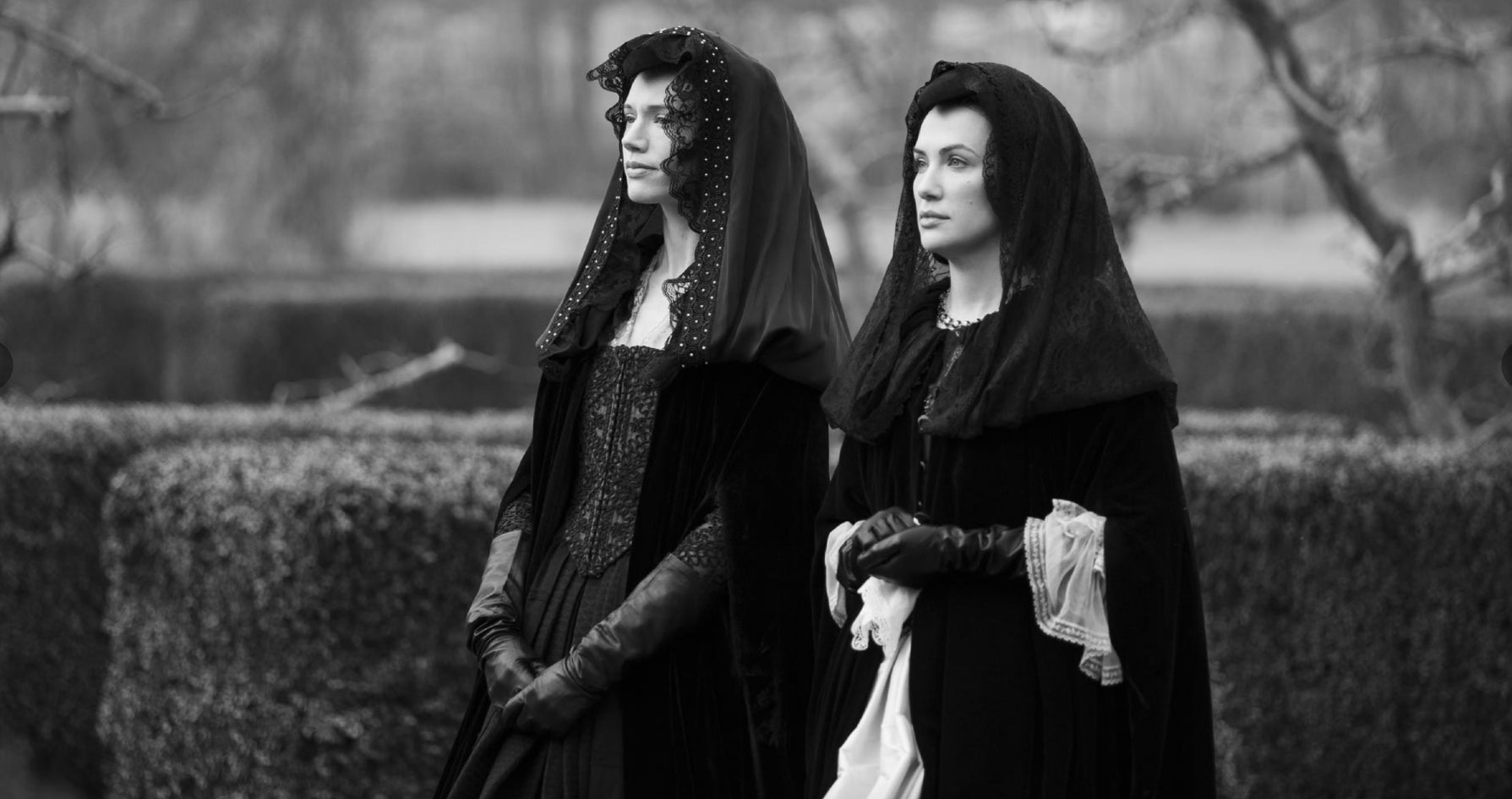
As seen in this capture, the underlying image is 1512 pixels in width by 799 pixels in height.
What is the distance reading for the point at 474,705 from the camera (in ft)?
10.4

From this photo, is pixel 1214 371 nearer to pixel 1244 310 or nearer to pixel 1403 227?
pixel 1244 310

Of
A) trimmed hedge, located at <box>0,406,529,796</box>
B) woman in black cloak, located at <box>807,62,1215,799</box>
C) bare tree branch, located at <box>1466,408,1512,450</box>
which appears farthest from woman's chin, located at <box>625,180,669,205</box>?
bare tree branch, located at <box>1466,408,1512,450</box>

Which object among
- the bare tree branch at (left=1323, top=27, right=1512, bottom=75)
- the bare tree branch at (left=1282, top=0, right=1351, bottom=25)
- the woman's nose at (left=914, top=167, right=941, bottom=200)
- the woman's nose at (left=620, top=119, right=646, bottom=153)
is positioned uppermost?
the bare tree branch at (left=1282, top=0, right=1351, bottom=25)

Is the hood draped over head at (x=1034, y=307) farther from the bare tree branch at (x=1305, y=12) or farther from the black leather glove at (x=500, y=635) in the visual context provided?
the bare tree branch at (x=1305, y=12)

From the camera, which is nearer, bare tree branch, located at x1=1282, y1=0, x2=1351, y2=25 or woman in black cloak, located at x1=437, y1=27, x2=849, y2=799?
woman in black cloak, located at x1=437, y1=27, x2=849, y2=799

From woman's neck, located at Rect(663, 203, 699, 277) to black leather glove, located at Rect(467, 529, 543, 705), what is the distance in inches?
23.1

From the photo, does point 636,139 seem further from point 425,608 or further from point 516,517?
point 425,608

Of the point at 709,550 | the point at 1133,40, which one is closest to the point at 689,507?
the point at 709,550

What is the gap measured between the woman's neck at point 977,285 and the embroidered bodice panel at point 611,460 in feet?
1.86

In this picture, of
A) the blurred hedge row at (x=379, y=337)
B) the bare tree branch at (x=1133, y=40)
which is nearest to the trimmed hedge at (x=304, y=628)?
the bare tree branch at (x=1133, y=40)

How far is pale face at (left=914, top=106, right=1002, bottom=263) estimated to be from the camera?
275cm

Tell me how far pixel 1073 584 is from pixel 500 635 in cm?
102

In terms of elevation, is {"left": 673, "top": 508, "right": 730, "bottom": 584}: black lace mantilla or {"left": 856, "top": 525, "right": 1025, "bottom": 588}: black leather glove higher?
{"left": 856, "top": 525, "right": 1025, "bottom": 588}: black leather glove

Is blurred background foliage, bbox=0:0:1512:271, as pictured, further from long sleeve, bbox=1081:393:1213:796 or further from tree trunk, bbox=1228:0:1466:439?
long sleeve, bbox=1081:393:1213:796
